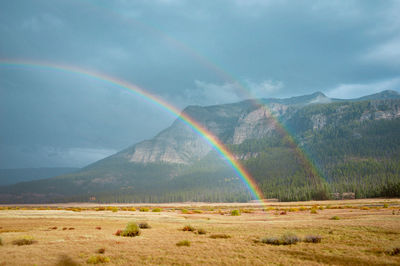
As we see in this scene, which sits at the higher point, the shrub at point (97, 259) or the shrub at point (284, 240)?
the shrub at point (97, 259)

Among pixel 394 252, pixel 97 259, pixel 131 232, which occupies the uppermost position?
pixel 97 259

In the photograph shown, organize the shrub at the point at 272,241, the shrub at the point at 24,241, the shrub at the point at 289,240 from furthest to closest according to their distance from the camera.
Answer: the shrub at the point at 24,241, the shrub at the point at 272,241, the shrub at the point at 289,240

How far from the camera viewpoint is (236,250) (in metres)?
16.3

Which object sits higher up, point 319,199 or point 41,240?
point 41,240

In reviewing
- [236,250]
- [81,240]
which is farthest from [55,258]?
[236,250]

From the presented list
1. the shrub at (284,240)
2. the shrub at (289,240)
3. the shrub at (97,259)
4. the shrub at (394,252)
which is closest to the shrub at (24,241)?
the shrub at (97,259)

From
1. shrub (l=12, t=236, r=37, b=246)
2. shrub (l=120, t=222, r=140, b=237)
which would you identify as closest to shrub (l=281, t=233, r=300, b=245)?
shrub (l=120, t=222, r=140, b=237)

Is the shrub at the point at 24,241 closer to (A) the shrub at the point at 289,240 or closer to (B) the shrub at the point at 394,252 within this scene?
(A) the shrub at the point at 289,240

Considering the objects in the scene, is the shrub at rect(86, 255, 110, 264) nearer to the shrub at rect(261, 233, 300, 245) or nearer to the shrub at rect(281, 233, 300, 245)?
the shrub at rect(261, 233, 300, 245)

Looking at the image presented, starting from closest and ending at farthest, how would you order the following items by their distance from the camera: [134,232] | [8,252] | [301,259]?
1. [301,259]
2. [8,252]
3. [134,232]

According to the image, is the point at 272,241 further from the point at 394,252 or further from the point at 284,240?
the point at 394,252

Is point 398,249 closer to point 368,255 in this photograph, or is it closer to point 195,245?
point 368,255

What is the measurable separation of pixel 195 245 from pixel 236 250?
329 centimetres

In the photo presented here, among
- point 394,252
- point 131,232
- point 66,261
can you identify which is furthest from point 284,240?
point 66,261
